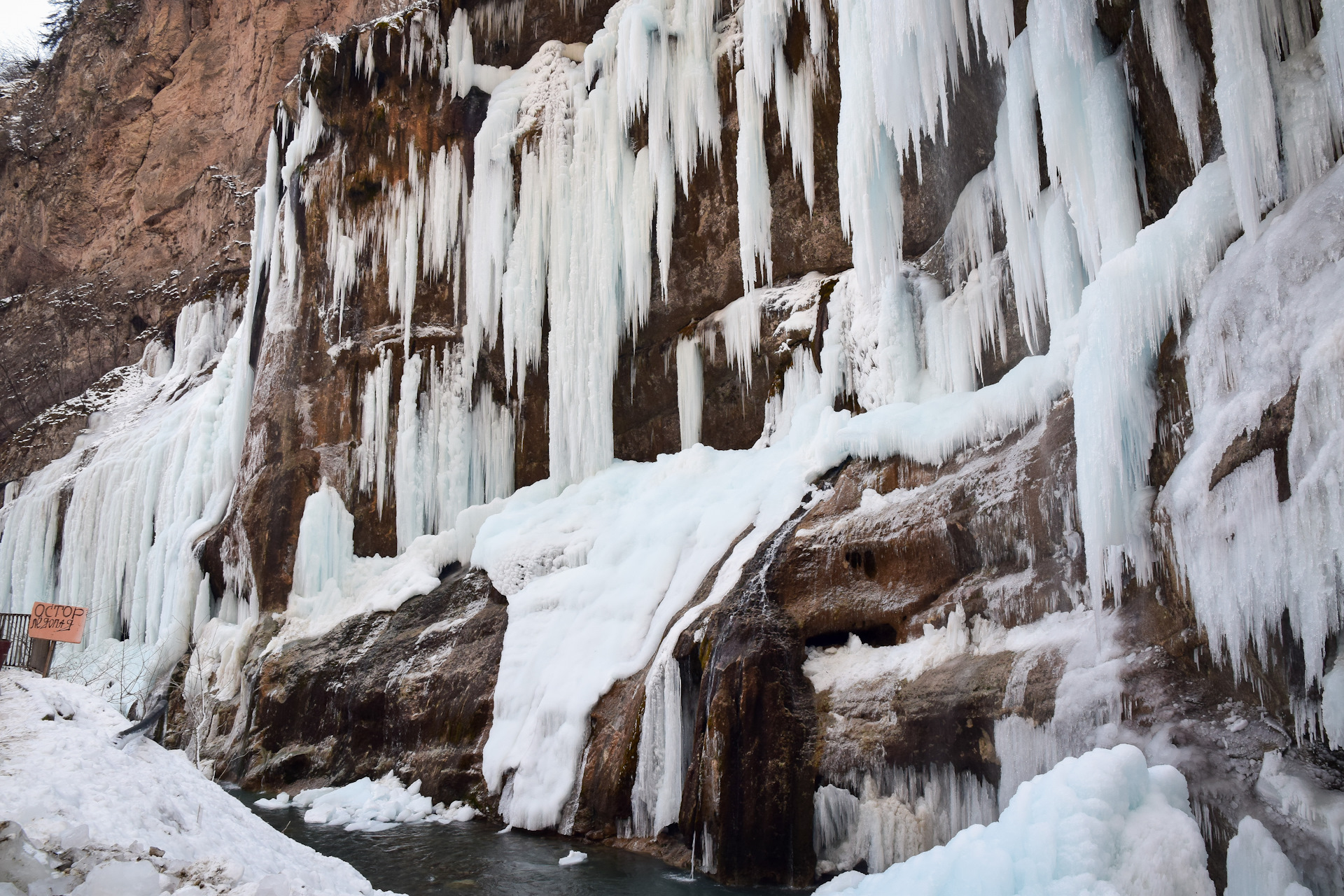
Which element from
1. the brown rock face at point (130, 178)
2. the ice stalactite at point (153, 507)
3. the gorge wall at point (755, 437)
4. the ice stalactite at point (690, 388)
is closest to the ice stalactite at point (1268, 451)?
the gorge wall at point (755, 437)

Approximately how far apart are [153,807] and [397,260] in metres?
13.6

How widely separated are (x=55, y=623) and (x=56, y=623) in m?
0.01

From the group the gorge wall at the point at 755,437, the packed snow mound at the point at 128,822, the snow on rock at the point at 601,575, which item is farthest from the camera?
the snow on rock at the point at 601,575

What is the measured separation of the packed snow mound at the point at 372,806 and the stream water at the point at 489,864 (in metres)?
0.33

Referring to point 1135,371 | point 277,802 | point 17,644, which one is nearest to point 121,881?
point 1135,371

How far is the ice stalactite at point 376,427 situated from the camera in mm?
16203

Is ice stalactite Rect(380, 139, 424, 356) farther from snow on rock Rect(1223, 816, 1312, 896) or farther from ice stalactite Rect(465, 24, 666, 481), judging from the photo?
snow on rock Rect(1223, 816, 1312, 896)

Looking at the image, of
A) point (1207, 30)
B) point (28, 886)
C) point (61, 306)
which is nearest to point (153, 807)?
point (28, 886)

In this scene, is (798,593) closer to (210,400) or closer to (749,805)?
(749,805)

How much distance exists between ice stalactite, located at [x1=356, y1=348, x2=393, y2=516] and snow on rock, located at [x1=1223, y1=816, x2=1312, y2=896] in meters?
13.9

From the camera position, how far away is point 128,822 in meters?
4.04

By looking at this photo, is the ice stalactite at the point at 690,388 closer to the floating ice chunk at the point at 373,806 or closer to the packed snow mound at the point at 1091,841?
the floating ice chunk at the point at 373,806

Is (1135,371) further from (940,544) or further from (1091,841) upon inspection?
(1091,841)

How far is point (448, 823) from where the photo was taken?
10.5m
